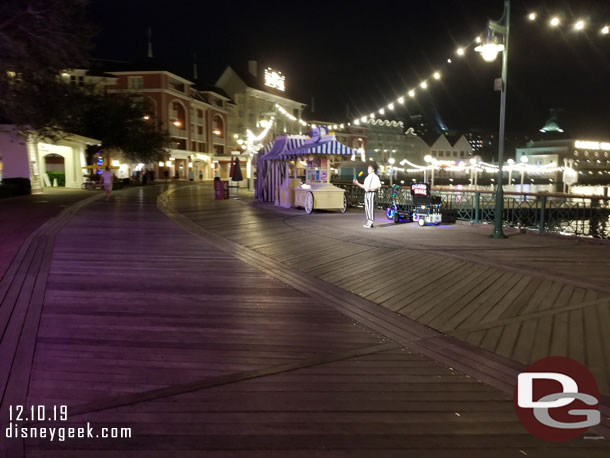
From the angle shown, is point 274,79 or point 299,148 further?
point 274,79

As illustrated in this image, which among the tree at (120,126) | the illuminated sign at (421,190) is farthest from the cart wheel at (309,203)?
the tree at (120,126)

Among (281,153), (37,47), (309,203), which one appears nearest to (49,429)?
(37,47)

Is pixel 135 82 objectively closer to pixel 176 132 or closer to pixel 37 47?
pixel 176 132

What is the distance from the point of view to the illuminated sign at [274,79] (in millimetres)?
66812

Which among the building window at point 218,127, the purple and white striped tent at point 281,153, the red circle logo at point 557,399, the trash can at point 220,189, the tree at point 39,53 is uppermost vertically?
the building window at point 218,127

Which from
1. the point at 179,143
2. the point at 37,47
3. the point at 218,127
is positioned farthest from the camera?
the point at 218,127

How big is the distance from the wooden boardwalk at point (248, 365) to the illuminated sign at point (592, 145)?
71879mm

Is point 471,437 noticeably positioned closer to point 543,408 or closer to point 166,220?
point 543,408

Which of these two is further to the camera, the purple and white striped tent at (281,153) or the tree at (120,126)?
the tree at (120,126)

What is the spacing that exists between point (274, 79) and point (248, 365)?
68195mm

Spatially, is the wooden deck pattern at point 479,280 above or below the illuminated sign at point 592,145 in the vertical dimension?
below

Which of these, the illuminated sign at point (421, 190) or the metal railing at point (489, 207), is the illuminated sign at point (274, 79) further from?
the illuminated sign at point (421, 190)

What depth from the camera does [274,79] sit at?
6806 centimetres

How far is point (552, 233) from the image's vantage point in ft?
36.8
